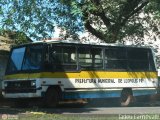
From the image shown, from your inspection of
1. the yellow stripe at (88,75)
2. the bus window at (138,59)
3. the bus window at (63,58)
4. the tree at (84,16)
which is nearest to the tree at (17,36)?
the tree at (84,16)

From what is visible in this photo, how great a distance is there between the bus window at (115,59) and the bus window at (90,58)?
42 centimetres

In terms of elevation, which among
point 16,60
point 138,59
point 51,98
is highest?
point 138,59

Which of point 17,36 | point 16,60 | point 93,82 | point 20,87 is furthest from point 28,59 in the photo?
point 17,36

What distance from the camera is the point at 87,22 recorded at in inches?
1117

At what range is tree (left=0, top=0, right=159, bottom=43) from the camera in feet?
84.9

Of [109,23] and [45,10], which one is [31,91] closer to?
[45,10]

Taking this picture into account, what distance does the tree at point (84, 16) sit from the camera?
2589cm

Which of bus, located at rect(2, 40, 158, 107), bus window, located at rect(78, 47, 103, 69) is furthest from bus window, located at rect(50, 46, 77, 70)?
bus window, located at rect(78, 47, 103, 69)

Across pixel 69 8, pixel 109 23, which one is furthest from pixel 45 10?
pixel 109 23

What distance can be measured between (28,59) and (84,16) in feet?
16.3

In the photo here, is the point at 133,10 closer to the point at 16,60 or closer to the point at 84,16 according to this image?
the point at 84,16

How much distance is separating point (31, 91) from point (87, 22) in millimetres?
7423

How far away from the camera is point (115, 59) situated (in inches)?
1005

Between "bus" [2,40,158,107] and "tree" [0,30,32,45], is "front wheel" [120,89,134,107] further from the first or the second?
"tree" [0,30,32,45]
